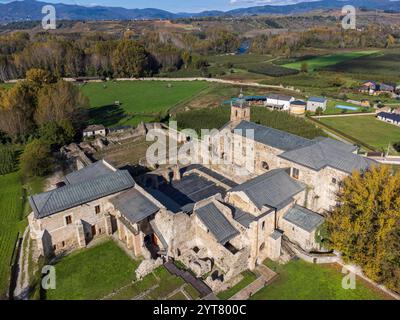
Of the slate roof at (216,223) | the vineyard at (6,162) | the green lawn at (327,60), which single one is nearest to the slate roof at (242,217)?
the slate roof at (216,223)

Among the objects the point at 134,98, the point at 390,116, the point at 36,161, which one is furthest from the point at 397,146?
the point at 134,98

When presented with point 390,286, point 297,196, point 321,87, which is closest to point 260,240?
point 297,196

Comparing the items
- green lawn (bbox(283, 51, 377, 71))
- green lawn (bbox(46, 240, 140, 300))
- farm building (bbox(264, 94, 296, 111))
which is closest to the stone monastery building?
green lawn (bbox(46, 240, 140, 300))

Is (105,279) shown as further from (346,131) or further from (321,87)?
(321,87)

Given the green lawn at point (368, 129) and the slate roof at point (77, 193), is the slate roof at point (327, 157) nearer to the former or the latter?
the slate roof at point (77, 193)

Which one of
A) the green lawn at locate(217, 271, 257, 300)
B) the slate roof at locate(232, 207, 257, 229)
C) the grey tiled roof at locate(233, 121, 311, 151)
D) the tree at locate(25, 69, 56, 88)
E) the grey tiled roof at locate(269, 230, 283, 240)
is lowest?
the green lawn at locate(217, 271, 257, 300)

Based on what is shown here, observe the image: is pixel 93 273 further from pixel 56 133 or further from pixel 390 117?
pixel 390 117

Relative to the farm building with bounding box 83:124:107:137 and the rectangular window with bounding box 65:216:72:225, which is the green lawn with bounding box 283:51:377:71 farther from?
the rectangular window with bounding box 65:216:72:225
